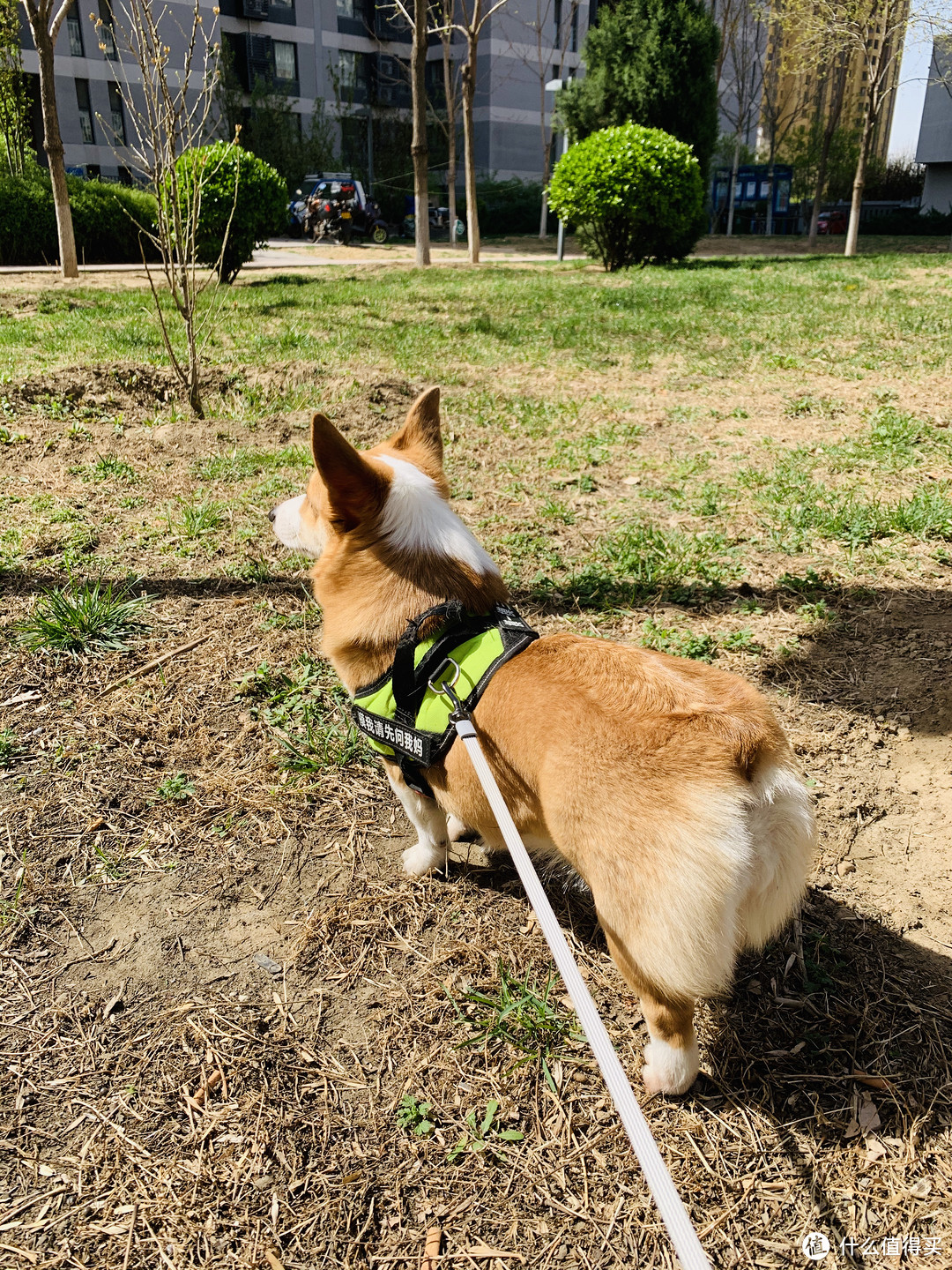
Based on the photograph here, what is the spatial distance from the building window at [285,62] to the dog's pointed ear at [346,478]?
46.8 m

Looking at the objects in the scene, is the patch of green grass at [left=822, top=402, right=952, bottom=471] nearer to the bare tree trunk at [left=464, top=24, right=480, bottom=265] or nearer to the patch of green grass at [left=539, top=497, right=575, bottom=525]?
the patch of green grass at [left=539, top=497, right=575, bottom=525]

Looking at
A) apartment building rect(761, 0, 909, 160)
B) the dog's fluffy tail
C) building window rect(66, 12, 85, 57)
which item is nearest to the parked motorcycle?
apartment building rect(761, 0, 909, 160)

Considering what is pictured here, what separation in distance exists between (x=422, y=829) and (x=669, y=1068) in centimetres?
103

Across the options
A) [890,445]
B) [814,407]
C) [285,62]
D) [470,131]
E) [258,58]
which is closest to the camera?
[890,445]

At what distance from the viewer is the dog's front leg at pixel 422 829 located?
266 centimetres

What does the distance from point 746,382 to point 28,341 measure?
303 inches

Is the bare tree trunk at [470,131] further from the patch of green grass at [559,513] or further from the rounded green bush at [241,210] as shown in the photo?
the patch of green grass at [559,513]

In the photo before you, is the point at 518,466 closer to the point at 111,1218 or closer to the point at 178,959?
the point at 178,959

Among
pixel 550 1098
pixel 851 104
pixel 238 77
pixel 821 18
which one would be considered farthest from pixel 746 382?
pixel 238 77

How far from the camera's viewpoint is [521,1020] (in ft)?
7.57

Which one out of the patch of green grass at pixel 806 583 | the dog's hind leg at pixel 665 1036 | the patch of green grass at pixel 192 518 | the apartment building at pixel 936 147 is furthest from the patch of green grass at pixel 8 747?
the apartment building at pixel 936 147

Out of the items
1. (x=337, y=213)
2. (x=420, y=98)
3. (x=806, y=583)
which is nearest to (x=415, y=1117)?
(x=806, y=583)

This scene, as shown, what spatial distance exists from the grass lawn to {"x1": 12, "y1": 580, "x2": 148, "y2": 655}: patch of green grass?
2 cm

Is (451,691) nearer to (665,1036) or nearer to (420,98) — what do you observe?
(665,1036)
